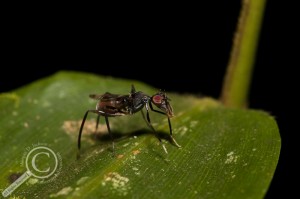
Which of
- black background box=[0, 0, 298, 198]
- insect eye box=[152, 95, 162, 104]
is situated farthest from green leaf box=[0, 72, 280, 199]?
black background box=[0, 0, 298, 198]

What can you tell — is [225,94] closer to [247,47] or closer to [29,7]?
[247,47]

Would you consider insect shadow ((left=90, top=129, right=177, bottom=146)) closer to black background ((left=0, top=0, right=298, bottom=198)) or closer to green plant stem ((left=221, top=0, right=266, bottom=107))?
green plant stem ((left=221, top=0, right=266, bottom=107))

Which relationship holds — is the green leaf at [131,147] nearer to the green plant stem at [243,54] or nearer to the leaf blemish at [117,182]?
the leaf blemish at [117,182]

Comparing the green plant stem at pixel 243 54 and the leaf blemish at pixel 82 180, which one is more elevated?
the green plant stem at pixel 243 54

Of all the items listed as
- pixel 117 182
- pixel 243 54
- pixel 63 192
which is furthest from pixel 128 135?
pixel 243 54

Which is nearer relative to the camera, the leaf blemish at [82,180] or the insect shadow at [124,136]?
the leaf blemish at [82,180]

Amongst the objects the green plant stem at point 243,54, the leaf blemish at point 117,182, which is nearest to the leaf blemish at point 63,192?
the leaf blemish at point 117,182

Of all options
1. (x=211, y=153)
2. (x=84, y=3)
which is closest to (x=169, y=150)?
(x=211, y=153)
